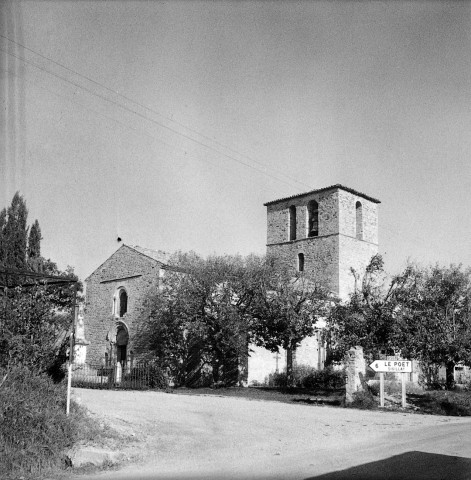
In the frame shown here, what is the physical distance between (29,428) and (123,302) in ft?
85.8

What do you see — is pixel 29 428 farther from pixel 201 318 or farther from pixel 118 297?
pixel 118 297

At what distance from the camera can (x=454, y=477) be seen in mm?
8180

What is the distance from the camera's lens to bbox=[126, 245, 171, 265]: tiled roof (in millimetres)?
32875

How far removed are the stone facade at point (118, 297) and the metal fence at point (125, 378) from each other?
153 inches

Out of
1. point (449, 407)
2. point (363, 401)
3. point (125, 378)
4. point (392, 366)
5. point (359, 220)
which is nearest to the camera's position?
point (449, 407)

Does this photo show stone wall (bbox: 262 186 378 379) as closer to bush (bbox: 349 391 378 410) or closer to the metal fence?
the metal fence

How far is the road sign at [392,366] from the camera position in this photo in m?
19.1

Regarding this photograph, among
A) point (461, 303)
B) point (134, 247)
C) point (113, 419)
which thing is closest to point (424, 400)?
point (461, 303)

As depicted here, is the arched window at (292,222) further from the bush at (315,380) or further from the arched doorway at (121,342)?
the arched doorway at (121,342)

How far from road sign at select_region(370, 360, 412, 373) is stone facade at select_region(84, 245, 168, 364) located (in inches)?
609

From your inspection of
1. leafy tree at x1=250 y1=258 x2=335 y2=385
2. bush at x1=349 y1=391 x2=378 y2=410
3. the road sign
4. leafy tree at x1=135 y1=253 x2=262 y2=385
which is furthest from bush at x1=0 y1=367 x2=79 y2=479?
leafy tree at x1=250 y1=258 x2=335 y2=385

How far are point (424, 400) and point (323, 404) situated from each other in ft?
12.8

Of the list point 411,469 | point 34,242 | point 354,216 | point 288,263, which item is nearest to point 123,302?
point 34,242

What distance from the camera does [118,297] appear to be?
3503cm
